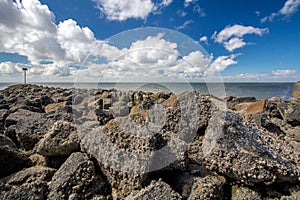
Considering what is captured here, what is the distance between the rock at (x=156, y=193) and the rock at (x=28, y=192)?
3.74 feet

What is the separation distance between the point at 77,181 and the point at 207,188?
5.57ft

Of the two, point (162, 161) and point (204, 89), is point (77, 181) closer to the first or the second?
point (162, 161)

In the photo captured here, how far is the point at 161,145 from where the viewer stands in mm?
2885

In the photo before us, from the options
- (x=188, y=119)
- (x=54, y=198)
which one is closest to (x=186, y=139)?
(x=188, y=119)

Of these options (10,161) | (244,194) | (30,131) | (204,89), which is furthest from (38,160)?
(204,89)

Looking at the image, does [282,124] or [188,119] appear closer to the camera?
[188,119]

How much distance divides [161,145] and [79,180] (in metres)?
1.22

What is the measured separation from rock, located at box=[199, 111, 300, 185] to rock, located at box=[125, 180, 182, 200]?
77 cm

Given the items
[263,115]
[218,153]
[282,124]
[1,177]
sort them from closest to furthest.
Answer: [218,153] → [1,177] → [263,115] → [282,124]

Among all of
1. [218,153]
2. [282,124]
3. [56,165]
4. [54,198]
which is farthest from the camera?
[282,124]

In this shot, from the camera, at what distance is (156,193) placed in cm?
233

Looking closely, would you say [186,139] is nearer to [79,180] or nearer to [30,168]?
[79,180]

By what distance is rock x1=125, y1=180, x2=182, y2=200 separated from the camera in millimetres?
2295

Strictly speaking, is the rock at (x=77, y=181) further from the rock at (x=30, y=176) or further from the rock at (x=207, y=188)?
the rock at (x=207, y=188)
